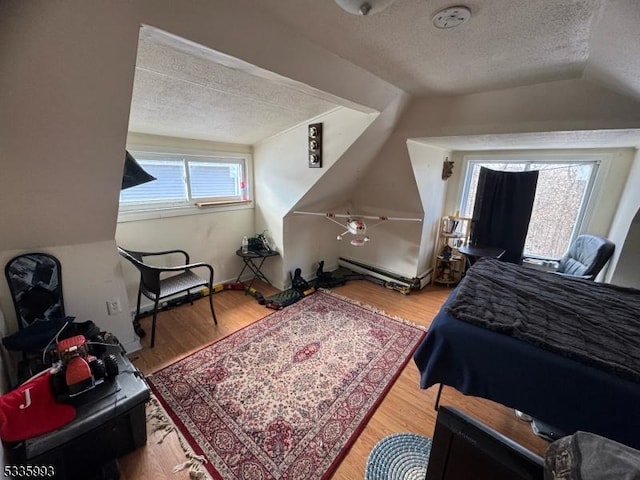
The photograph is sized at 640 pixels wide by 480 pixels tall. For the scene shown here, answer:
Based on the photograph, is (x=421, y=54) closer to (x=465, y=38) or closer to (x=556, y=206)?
(x=465, y=38)

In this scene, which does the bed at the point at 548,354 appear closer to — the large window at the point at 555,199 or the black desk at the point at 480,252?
the black desk at the point at 480,252

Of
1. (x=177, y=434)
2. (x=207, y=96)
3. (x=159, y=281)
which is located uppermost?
(x=207, y=96)

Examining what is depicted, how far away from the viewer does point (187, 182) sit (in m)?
2.97

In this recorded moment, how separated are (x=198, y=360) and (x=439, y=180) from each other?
11.5 feet

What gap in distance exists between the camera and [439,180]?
3521mm

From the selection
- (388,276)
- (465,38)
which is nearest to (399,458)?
(465,38)

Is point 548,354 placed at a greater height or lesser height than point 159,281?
greater

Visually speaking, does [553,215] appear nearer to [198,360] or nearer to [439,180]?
[439,180]

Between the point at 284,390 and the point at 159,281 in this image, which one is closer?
the point at 284,390

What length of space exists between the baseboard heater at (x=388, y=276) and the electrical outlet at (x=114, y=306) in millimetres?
3066

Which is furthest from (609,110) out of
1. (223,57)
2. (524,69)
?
(223,57)

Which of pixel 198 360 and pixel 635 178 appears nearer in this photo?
pixel 198 360

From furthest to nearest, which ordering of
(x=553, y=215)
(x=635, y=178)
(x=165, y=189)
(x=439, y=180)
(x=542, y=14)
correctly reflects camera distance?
1. (x=439, y=180)
2. (x=553, y=215)
3. (x=165, y=189)
4. (x=635, y=178)
5. (x=542, y=14)

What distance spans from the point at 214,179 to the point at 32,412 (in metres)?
2.59
